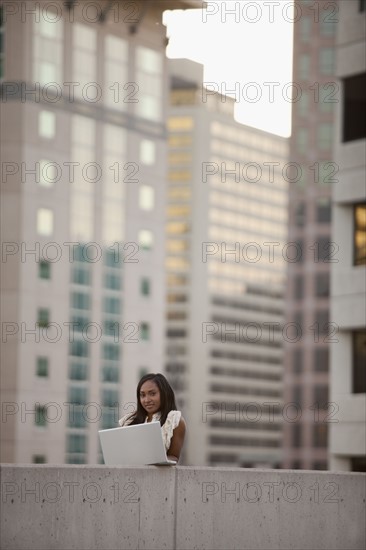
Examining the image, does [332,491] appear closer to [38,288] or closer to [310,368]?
[38,288]

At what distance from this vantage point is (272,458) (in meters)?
175

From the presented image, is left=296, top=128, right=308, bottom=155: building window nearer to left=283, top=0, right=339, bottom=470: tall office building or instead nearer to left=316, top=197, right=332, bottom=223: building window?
left=283, top=0, right=339, bottom=470: tall office building

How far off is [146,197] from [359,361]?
71036mm

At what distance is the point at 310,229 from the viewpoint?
486 feet

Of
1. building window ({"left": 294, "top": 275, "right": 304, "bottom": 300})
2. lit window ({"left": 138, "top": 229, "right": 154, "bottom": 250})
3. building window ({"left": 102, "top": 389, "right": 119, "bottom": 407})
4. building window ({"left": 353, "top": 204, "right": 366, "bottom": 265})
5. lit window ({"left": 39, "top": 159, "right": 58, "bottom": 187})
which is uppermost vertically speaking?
lit window ({"left": 39, "top": 159, "right": 58, "bottom": 187})

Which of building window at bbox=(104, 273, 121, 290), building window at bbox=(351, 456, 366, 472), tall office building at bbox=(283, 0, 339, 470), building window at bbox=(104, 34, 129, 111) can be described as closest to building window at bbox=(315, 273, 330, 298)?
tall office building at bbox=(283, 0, 339, 470)

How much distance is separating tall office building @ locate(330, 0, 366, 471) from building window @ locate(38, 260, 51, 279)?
61171 mm

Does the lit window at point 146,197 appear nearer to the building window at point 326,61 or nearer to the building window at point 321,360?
the building window at point 326,61

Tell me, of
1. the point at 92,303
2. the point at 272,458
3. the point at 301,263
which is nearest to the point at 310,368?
the point at 301,263

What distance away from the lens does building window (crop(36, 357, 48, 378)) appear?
9888 centimetres

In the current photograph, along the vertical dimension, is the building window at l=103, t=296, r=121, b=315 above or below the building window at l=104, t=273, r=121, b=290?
below

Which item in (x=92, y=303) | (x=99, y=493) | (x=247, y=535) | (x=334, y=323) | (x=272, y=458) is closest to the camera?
(x=99, y=493)

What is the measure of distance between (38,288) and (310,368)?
5550 cm

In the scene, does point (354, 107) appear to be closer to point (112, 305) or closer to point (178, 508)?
point (178, 508)
